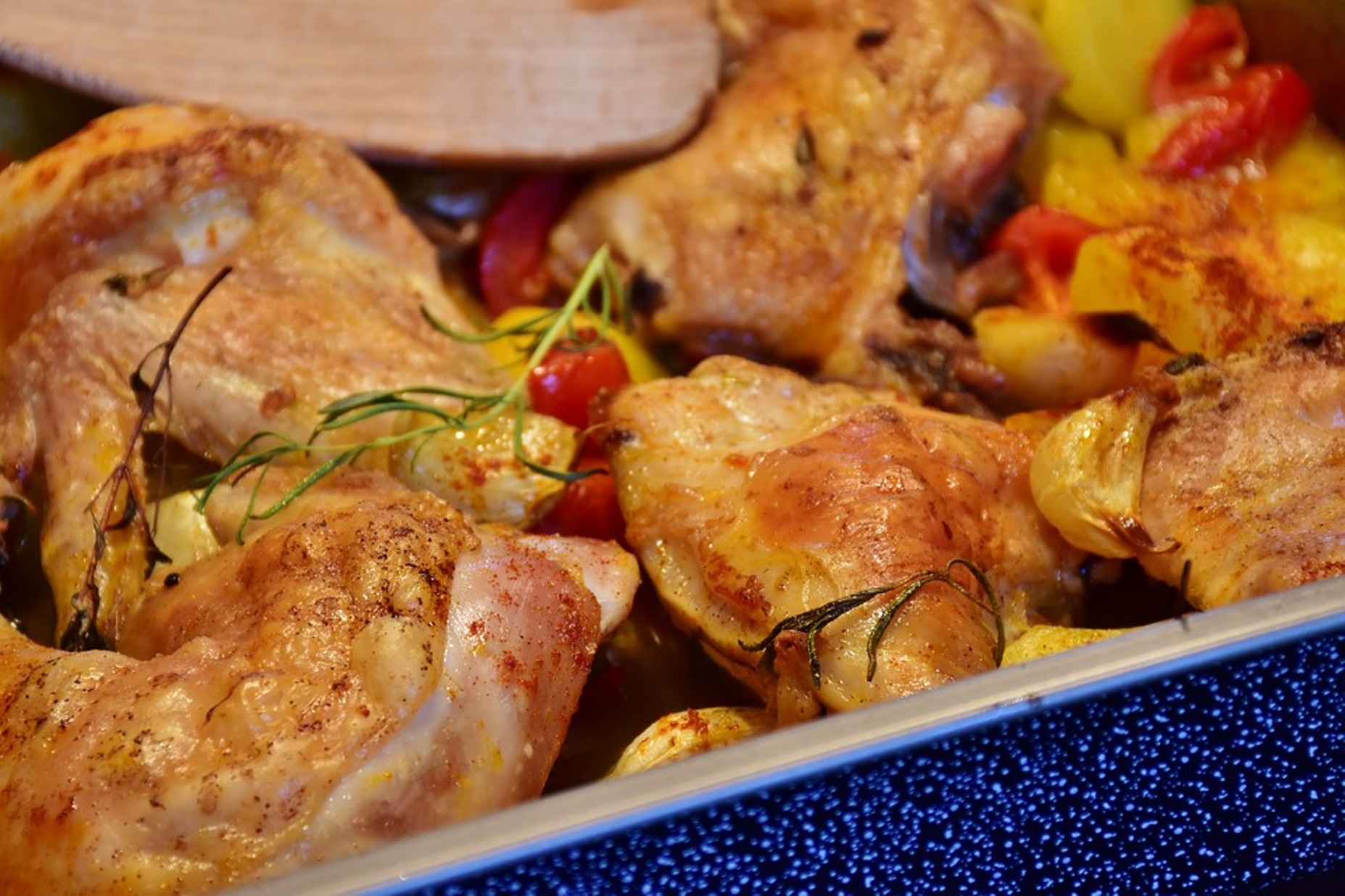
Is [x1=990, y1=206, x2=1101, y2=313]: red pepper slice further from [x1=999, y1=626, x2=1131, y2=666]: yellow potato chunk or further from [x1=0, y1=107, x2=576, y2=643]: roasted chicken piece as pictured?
[x1=0, y1=107, x2=576, y2=643]: roasted chicken piece

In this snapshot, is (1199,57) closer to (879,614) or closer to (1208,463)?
(1208,463)

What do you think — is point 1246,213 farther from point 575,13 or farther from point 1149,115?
point 575,13

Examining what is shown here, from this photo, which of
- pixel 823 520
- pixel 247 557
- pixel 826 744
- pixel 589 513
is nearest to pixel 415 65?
pixel 589 513

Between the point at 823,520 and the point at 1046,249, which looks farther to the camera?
the point at 1046,249

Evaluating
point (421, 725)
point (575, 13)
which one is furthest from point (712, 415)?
point (575, 13)

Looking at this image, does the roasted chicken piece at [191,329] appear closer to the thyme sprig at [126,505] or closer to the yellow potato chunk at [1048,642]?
the thyme sprig at [126,505]

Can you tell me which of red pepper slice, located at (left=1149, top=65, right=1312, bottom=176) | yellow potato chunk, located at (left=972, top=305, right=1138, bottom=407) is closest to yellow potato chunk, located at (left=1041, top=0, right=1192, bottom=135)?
red pepper slice, located at (left=1149, top=65, right=1312, bottom=176)
